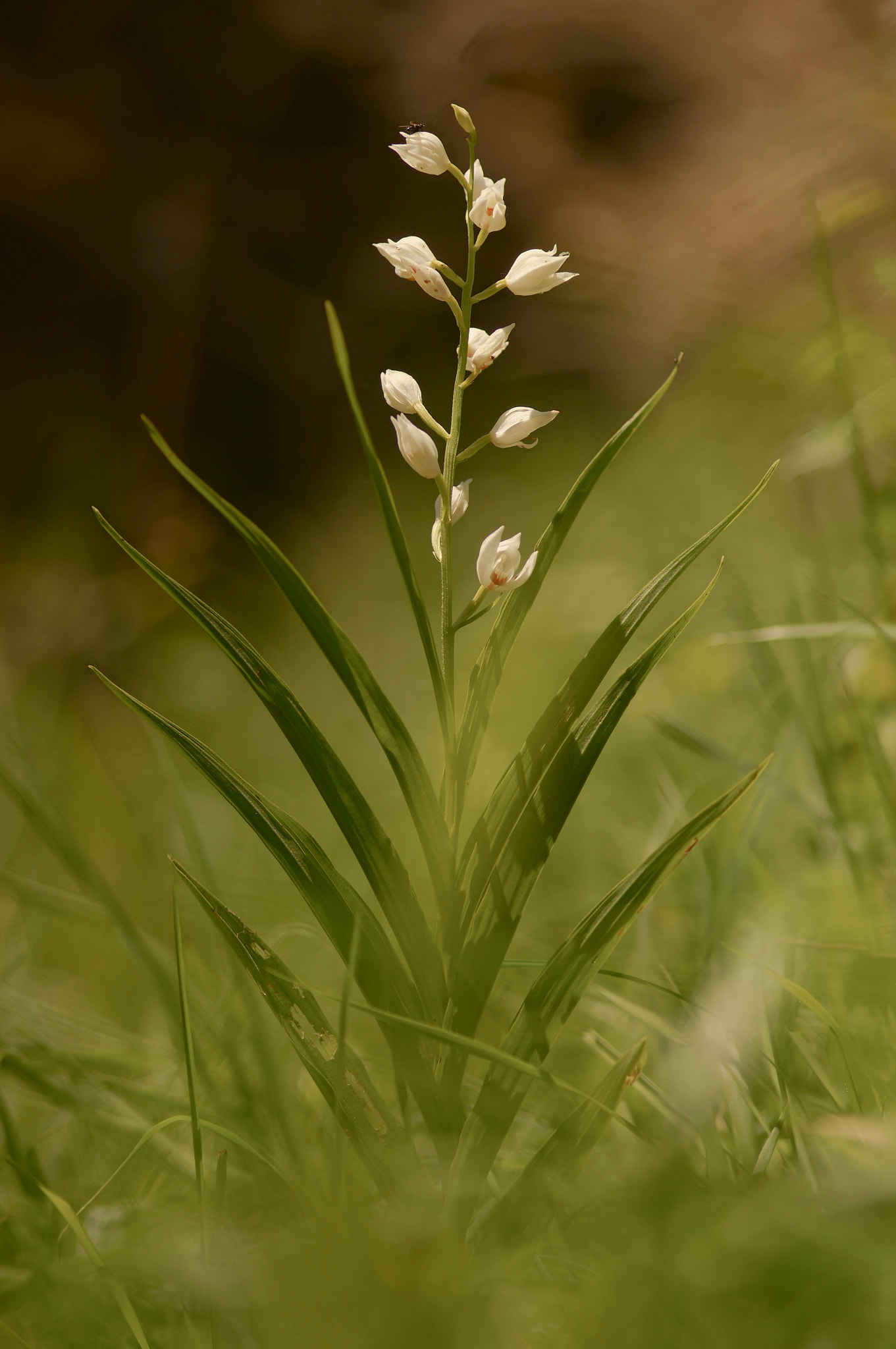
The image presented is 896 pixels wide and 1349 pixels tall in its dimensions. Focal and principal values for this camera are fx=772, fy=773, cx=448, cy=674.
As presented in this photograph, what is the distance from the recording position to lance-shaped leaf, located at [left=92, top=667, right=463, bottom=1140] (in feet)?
1.16

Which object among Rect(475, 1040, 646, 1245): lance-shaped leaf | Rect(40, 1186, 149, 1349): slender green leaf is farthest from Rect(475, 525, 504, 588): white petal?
Rect(40, 1186, 149, 1349): slender green leaf

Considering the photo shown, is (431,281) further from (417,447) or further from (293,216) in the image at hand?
(293,216)

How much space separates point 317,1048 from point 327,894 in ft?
0.24

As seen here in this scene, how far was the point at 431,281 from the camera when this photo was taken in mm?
380

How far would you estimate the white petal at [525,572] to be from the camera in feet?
1.19

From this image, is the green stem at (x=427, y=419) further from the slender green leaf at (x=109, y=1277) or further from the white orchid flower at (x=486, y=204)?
the slender green leaf at (x=109, y=1277)

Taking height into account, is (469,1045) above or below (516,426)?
below

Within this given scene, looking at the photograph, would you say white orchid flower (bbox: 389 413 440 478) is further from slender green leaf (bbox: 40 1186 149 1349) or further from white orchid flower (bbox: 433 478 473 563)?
slender green leaf (bbox: 40 1186 149 1349)

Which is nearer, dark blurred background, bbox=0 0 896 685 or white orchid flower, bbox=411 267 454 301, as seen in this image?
white orchid flower, bbox=411 267 454 301

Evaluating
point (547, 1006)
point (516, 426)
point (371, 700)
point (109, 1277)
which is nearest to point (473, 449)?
point (516, 426)

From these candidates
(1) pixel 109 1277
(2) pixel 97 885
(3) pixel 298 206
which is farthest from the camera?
(3) pixel 298 206

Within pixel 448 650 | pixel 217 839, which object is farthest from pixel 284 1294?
pixel 217 839

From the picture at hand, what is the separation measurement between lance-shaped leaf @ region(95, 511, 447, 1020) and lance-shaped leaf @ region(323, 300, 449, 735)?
0.06 m

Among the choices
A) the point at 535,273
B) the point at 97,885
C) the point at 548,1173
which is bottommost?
the point at 548,1173
